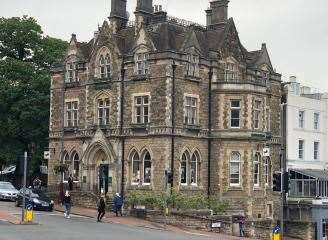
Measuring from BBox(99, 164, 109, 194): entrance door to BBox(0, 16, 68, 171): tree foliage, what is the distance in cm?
1022

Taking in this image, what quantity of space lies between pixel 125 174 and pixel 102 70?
8.07m

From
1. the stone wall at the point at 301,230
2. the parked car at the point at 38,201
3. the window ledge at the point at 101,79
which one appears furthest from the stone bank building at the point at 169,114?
the parked car at the point at 38,201

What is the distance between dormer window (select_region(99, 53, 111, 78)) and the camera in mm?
53625

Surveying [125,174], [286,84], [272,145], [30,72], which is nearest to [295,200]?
[272,145]

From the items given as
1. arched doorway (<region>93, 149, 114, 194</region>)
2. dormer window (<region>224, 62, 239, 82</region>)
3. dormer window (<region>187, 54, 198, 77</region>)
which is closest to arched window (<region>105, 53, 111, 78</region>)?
arched doorway (<region>93, 149, 114, 194</region>)

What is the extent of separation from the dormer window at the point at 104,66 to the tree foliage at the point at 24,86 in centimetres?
812

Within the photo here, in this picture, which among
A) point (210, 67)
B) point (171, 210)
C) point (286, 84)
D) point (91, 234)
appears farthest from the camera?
point (286, 84)

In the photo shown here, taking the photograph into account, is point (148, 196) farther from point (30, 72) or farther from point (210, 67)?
point (30, 72)

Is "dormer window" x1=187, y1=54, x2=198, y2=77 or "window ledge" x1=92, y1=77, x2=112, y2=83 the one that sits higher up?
"dormer window" x1=187, y1=54, x2=198, y2=77

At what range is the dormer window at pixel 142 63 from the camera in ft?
167

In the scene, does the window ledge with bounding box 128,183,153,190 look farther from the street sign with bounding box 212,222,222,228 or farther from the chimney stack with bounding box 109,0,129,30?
the chimney stack with bounding box 109,0,129,30

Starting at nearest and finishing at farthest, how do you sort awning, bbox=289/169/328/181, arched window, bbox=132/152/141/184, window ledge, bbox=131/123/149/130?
window ledge, bbox=131/123/149/130
arched window, bbox=132/152/141/184
awning, bbox=289/169/328/181

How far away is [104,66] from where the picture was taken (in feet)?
177

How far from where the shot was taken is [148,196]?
157 feet
